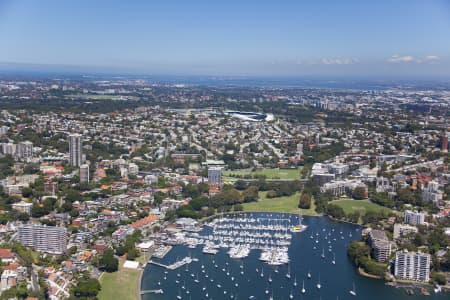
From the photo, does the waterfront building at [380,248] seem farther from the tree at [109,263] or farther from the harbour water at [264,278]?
the tree at [109,263]

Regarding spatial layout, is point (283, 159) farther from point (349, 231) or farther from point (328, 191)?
point (349, 231)

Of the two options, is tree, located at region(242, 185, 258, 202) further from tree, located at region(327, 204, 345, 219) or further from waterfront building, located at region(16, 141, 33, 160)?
waterfront building, located at region(16, 141, 33, 160)

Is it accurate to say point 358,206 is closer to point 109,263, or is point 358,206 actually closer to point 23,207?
point 109,263

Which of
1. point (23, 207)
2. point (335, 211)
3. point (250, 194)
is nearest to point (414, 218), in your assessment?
point (335, 211)

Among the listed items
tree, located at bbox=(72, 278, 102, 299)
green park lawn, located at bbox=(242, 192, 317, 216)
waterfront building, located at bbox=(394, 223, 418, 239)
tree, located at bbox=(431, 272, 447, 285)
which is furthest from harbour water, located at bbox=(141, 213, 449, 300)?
green park lawn, located at bbox=(242, 192, 317, 216)

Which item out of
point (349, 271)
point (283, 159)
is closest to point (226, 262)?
point (349, 271)

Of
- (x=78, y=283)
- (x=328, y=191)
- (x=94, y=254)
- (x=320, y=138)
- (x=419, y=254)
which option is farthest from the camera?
(x=320, y=138)
